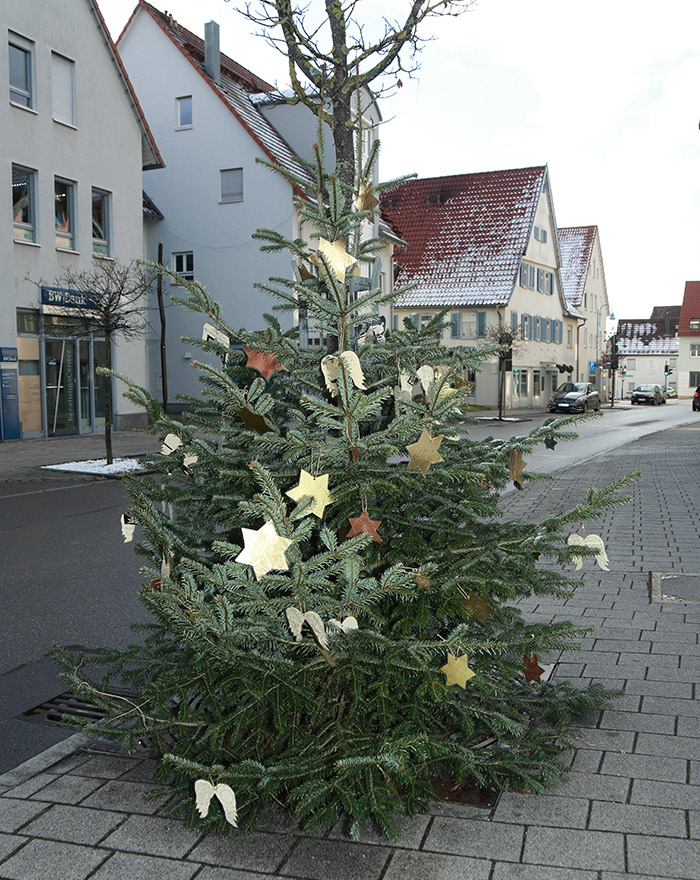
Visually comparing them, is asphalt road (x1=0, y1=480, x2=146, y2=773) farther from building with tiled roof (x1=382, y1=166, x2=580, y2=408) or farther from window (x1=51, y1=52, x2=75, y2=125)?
building with tiled roof (x1=382, y1=166, x2=580, y2=408)

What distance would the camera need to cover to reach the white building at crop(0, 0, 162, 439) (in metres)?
20.4

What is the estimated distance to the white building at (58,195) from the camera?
20406 millimetres

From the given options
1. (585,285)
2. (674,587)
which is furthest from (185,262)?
(585,285)

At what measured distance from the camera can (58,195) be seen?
22.2 m

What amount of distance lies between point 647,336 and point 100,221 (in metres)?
95.9

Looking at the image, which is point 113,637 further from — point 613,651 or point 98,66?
point 98,66

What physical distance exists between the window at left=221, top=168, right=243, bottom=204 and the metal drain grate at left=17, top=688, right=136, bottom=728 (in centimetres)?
2748

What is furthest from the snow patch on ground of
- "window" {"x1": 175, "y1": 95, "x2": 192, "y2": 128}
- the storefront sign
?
"window" {"x1": 175, "y1": 95, "x2": 192, "y2": 128}

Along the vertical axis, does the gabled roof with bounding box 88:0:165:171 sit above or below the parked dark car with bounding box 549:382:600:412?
above

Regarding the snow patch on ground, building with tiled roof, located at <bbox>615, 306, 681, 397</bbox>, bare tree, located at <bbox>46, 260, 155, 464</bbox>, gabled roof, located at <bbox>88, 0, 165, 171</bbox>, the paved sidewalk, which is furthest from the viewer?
building with tiled roof, located at <bbox>615, 306, 681, 397</bbox>

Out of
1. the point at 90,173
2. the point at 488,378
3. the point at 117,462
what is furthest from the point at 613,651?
the point at 488,378

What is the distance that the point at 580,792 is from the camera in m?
3.00

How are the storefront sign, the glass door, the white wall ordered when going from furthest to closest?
the glass door → the storefront sign → the white wall

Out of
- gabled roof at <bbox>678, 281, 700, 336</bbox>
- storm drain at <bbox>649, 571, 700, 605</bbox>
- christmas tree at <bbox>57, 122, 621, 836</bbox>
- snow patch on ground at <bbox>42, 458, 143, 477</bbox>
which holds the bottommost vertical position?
snow patch on ground at <bbox>42, 458, 143, 477</bbox>
